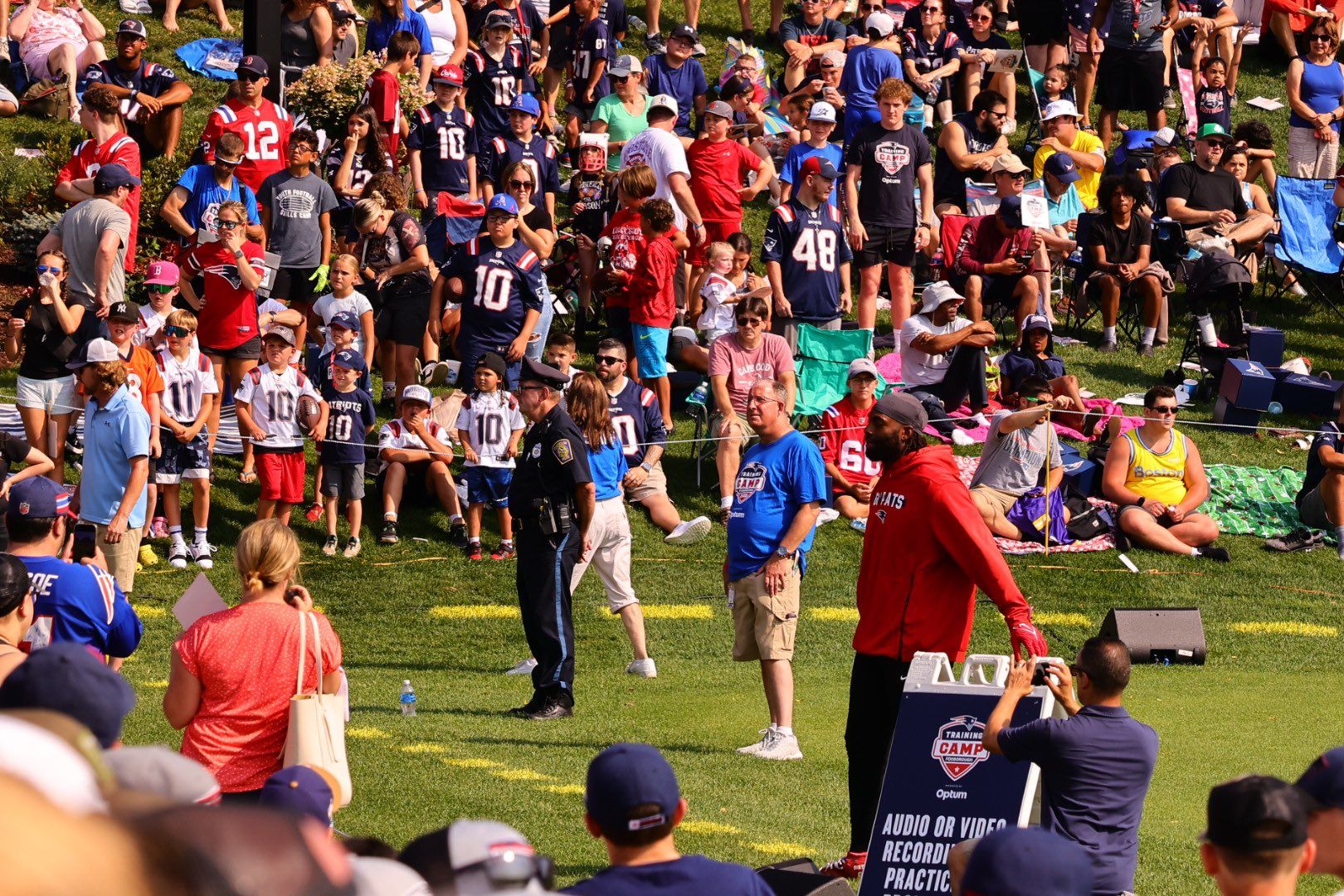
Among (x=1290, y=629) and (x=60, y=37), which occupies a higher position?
(x=60, y=37)

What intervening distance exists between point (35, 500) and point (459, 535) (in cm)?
720

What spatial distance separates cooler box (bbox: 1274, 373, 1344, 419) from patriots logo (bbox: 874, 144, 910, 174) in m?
3.85

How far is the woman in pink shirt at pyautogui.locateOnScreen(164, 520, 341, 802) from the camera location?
538 cm

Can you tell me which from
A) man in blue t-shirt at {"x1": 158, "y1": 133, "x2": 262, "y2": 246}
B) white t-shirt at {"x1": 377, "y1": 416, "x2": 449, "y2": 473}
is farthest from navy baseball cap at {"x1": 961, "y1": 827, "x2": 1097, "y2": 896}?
man in blue t-shirt at {"x1": 158, "y1": 133, "x2": 262, "y2": 246}

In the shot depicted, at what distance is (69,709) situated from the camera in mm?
3730

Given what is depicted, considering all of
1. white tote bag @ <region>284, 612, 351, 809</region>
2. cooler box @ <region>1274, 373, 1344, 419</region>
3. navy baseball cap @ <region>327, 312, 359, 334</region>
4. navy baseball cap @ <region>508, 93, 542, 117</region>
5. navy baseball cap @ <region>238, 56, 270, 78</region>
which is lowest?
cooler box @ <region>1274, 373, 1344, 419</region>

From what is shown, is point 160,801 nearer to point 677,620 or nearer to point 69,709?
point 69,709

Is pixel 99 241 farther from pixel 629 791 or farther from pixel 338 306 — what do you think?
pixel 629 791

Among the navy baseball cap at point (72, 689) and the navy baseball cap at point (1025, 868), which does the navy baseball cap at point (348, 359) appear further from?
the navy baseball cap at point (1025, 868)

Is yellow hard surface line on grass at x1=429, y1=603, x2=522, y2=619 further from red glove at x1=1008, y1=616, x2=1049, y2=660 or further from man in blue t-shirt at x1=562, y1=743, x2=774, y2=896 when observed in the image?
man in blue t-shirt at x1=562, y1=743, x2=774, y2=896

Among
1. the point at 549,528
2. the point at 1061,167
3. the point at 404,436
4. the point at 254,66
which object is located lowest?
the point at 404,436

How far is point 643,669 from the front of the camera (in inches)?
419

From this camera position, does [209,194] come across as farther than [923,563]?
Yes

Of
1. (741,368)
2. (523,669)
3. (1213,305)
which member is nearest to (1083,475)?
(741,368)
